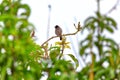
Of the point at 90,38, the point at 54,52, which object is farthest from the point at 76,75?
the point at 54,52

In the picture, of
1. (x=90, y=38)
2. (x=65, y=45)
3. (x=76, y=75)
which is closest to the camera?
(x=90, y=38)

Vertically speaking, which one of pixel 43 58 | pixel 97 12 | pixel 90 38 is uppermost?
pixel 97 12

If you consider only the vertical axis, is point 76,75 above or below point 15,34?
below

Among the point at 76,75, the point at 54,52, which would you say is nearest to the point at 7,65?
the point at 76,75

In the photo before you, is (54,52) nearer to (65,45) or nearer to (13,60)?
(65,45)

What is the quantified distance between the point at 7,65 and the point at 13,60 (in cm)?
7

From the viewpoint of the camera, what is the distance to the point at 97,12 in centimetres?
209

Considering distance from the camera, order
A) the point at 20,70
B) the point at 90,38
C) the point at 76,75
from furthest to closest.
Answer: the point at 20,70 < the point at 76,75 < the point at 90,38

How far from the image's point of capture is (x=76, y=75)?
86.5 inches

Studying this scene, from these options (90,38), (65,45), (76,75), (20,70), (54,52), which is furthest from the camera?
(65,45)

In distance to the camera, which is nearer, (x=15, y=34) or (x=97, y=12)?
(x=97, y=12)

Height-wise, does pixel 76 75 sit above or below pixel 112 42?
below

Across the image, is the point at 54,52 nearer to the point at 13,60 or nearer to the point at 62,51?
the point at 62,51

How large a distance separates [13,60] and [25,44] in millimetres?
123
